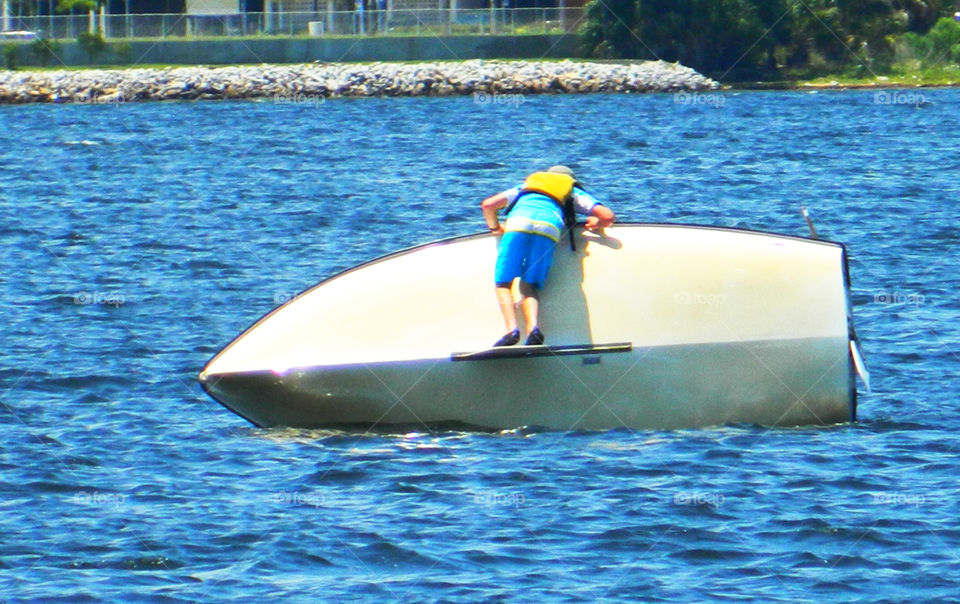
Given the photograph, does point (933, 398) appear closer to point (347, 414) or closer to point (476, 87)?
point (347, 414)

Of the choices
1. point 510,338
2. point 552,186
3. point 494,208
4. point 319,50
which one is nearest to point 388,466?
point 510,338

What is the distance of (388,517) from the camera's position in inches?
399

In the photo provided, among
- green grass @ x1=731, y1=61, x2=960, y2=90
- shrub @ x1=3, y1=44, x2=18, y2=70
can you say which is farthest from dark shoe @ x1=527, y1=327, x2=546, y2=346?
shrub @ x1=3, y1=44, x2=18, y2=70

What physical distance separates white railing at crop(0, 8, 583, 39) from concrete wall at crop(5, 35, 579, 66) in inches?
22.4

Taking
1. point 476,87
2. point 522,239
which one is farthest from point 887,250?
point 476,87

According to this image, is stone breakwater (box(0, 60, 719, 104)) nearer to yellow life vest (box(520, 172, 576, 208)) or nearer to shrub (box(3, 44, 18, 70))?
shrub (box(3, 44, 18, 70))

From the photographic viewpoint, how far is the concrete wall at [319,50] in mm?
69812

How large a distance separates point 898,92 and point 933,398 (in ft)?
180

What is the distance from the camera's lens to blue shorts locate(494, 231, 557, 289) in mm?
11820

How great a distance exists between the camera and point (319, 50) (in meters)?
71.2

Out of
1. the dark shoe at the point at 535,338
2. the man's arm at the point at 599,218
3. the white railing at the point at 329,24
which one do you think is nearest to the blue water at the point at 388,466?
the dark shoe at the point at 535,338

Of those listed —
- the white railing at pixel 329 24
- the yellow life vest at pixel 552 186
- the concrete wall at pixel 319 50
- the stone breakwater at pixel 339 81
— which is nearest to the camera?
the yellow life vest at pixel 552 186

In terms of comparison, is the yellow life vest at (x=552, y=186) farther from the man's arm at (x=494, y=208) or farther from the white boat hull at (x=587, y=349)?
the white boat hull at (x=587, y=349)

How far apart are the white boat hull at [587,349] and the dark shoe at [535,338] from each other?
→ 7.5 inches
